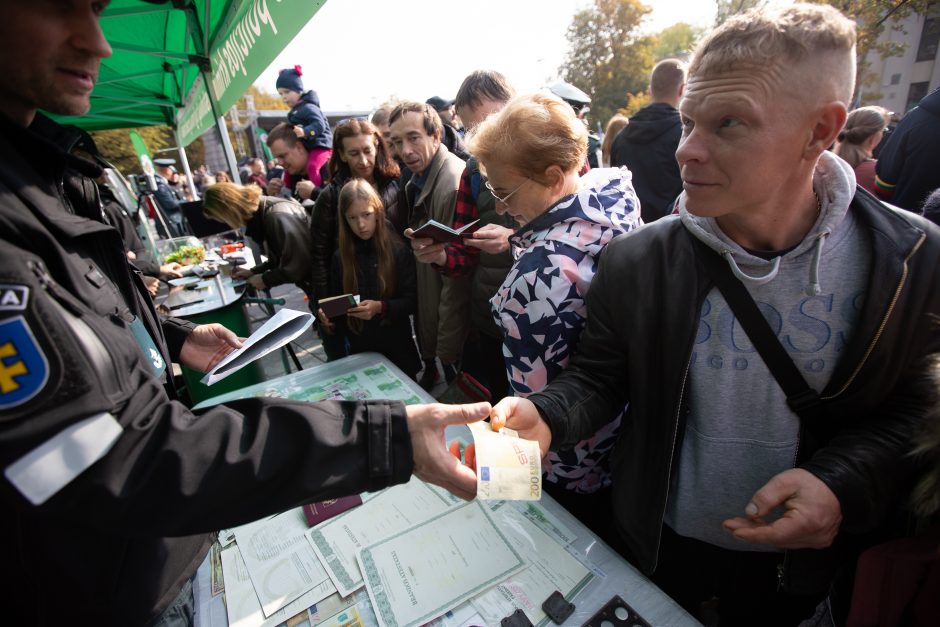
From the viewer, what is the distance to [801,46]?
974 mm

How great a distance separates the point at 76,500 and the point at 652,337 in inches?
52.2

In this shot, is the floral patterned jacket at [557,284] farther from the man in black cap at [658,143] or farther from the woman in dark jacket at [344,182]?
the man in black cap at [658,143]

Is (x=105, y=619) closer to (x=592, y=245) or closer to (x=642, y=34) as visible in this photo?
(x=592, y=245)

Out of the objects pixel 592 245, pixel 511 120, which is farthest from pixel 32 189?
pixel 592 245

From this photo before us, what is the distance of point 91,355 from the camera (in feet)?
2.43

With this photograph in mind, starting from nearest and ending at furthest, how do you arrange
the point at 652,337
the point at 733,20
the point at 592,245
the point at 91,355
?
the point at 91,355 → the point at 733,20 → the point at 652,337 → the point at 592,245

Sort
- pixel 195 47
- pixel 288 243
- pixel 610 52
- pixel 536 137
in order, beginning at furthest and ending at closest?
1. pixel 610 52
2. pixel 195 47
3. pixel 288 243
4. pixel 536 137

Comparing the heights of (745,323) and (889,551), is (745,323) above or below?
above

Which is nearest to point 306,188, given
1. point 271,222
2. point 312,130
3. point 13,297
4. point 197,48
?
point 312,130

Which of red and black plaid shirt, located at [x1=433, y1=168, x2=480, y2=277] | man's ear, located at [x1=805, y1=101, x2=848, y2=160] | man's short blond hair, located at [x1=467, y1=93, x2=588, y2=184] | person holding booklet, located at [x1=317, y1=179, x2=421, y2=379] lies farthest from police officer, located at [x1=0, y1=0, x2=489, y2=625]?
person holding booklet, located at [x1=317, y1=179, x2=421, y2=379]

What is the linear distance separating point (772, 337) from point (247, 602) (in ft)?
5.11

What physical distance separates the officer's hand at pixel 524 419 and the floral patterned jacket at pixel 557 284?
30 cm

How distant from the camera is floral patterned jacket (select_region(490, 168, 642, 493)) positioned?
148 cm

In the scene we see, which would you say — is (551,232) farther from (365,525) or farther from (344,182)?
(344,182)
